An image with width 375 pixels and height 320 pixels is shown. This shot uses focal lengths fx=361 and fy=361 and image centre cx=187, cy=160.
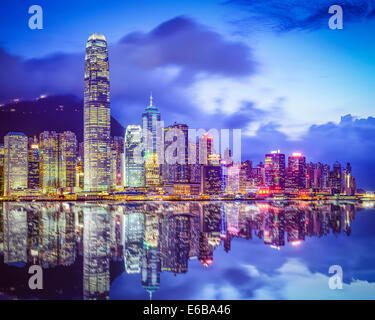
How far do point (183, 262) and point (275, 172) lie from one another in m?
40.8

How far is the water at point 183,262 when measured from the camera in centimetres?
570

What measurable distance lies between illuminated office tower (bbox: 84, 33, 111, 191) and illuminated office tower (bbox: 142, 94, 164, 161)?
1333cm

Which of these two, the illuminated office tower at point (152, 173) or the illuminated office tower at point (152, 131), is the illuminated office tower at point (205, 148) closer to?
the illuminated office tower at point (152, 173)

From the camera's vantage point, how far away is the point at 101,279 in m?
6.11

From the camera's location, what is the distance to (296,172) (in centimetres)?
4516

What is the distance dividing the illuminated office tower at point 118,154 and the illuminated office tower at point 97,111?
4.94m

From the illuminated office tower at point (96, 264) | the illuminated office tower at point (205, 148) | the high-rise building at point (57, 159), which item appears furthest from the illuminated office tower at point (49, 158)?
the illuminated office tower at point (96, 264)

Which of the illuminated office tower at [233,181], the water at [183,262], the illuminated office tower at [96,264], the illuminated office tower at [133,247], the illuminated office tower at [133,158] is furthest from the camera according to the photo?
the illuminated office tower at [133,158]

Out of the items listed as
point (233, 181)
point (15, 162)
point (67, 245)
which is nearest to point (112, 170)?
point (15, 162)

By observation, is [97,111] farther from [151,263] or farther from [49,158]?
[151,263]

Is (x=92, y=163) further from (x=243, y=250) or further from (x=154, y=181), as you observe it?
(x=243, y=250)

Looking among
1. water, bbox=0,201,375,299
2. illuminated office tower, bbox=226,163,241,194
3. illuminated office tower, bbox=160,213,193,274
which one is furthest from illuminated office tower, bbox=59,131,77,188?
illuminated office tower, bbox=160,213,193,274
